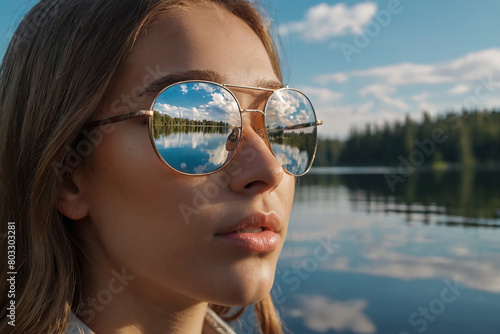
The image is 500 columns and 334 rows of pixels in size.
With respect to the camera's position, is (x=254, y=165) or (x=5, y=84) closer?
(x=254, y=165)

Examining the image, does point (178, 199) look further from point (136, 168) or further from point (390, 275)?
point (390, 275)

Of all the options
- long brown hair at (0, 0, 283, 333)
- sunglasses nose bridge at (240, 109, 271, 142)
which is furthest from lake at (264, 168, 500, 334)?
long brown hair at (0, 0, 283, 333)

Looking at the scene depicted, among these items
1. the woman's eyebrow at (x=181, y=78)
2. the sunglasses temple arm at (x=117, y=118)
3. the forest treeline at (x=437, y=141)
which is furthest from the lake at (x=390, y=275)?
the forest treeline at (x=437, y=141)

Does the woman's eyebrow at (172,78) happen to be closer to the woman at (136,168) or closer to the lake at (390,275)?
the woman at (136,168)

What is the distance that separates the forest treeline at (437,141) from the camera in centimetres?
8838

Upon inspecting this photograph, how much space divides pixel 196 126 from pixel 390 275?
29.5 feet

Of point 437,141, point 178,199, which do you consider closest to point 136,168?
point 178,199

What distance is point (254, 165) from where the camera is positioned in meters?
1.77

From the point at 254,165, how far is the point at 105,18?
937 millimetres

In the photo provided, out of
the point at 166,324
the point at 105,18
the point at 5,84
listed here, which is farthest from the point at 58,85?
the point at 166,324

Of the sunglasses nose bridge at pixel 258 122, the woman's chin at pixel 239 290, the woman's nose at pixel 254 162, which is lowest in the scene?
the woman's chin at pixel 239 290

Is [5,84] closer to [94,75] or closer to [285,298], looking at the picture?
[94,75]

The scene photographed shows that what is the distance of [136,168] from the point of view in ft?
5.46

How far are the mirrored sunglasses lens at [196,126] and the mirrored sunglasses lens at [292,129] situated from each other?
0.24m
